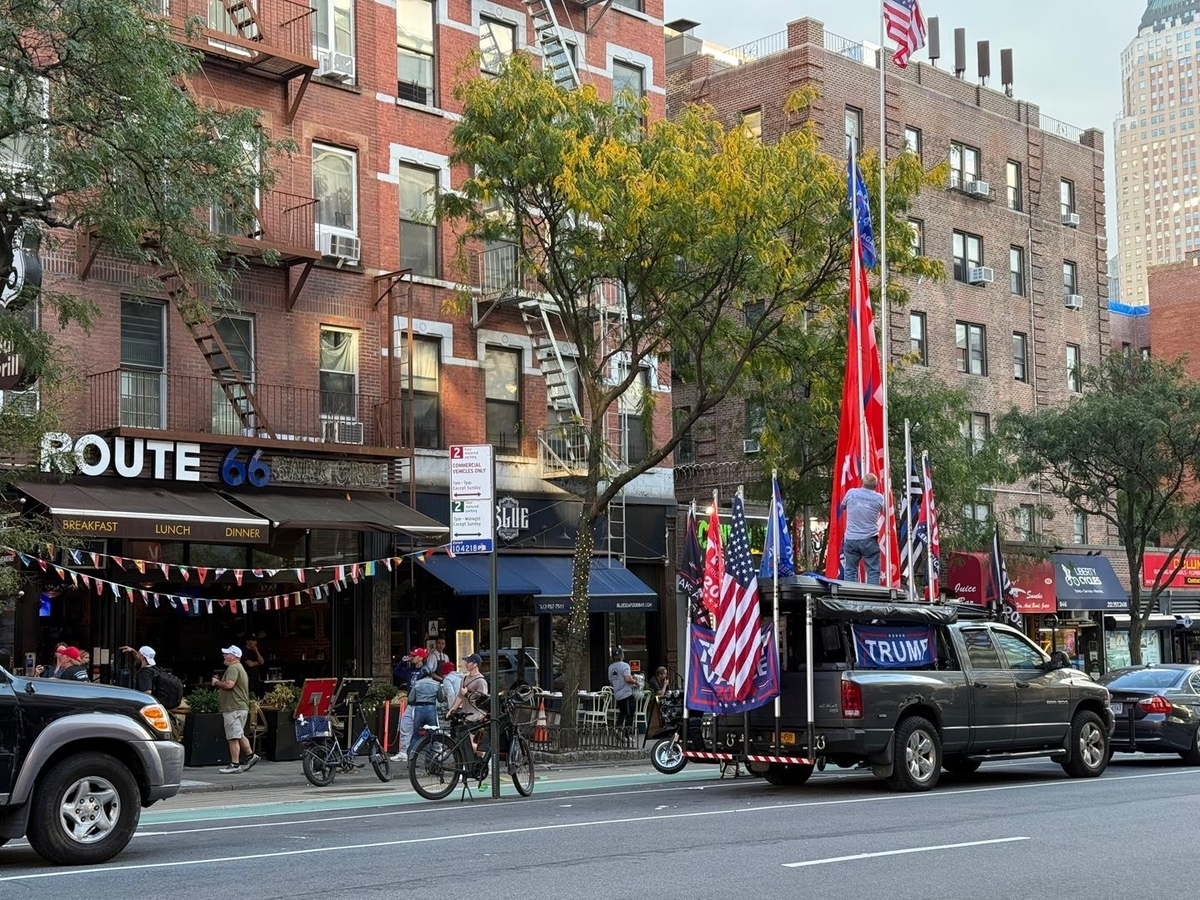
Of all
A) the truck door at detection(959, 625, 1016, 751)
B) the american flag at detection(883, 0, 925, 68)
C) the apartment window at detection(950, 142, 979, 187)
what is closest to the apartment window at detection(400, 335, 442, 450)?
the american flag at detection(883, 0, 925, 68)

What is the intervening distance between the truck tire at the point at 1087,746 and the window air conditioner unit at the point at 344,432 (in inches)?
508

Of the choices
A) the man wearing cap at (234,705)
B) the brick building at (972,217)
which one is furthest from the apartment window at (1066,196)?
the man wearing cap at (234,705)

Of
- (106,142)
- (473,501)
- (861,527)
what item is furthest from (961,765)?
(106,142)

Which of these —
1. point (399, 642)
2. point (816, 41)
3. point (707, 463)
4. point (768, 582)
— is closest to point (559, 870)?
point (768, 582)

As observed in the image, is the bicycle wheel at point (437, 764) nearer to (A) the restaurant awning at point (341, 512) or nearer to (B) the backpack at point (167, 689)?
(B) the backpack at point (167, 689)

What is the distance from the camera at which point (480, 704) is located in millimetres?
18734

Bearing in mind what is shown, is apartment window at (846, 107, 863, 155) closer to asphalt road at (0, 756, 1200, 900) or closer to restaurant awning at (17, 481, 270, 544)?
restaurant awning at (17, 481, 270, 544)

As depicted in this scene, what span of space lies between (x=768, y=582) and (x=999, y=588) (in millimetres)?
14002

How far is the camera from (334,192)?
27.7m

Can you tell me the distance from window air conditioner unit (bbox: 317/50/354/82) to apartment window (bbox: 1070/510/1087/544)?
89.8 ft

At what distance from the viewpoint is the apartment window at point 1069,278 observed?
47844 mm

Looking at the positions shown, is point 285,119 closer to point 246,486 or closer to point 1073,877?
point 246,486

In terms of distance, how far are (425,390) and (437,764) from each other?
12.5 meters

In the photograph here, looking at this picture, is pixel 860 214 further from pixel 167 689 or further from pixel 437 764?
pixel 167 689
